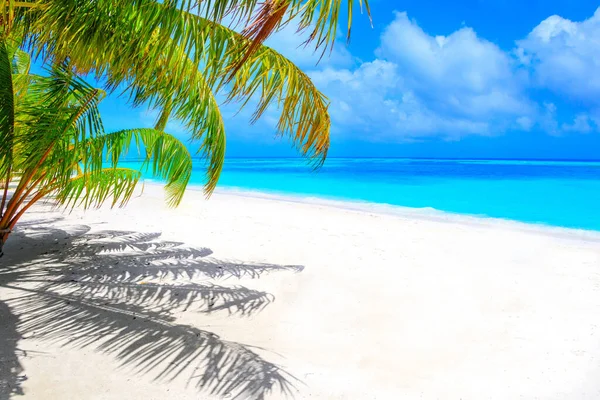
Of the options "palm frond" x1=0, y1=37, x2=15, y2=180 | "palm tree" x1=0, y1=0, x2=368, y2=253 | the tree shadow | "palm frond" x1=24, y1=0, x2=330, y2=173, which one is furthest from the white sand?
"palm frond" x1=24, y1=0, x2=330, y2=173

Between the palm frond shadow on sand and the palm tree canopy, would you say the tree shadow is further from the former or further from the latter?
the palm tree canopy

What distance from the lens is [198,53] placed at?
6.75 feet

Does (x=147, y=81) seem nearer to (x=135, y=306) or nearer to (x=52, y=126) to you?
(x=52, y=126)

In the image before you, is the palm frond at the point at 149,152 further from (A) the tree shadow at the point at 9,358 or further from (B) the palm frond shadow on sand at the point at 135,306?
(A) the tree shadow at the point at 9,358

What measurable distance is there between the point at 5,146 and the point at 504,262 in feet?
15.8

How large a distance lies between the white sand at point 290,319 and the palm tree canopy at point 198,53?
1.14 m

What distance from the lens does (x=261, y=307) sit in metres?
3.37

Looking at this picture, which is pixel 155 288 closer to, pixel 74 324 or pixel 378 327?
pixel 74 324

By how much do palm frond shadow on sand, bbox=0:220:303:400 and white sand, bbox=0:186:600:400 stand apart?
0.01 metres

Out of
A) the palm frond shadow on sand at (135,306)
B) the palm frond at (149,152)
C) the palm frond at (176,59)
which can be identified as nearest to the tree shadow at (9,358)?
the palm frond shadow on sand at (135,306)

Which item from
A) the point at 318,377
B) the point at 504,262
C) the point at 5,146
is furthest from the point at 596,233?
the point at 5,146

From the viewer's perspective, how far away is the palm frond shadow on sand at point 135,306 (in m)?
2.37

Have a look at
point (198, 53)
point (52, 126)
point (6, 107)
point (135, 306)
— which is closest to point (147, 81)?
point (52, 126)

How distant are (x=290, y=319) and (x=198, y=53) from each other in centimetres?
192
